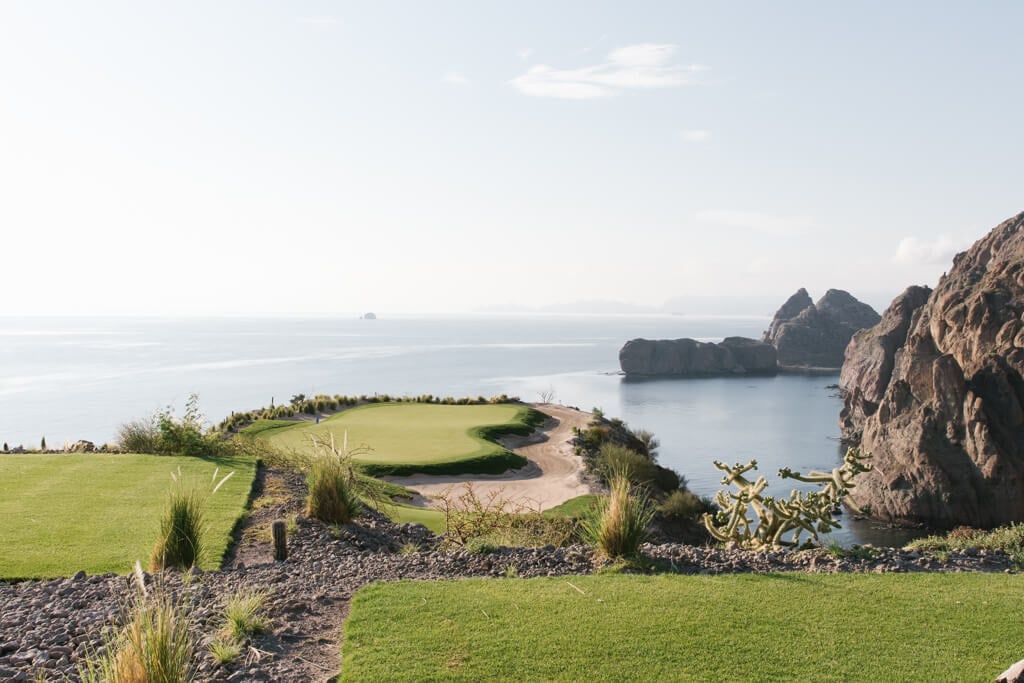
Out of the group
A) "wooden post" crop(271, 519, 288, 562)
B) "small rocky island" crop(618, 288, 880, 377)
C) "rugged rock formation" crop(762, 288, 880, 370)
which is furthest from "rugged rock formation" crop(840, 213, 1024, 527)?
"rugged rock formation" crop(762, 288, 880, 370)

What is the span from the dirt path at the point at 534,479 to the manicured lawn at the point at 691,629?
7.80 metres

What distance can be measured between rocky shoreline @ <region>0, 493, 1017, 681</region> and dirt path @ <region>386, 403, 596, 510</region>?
6256 mm

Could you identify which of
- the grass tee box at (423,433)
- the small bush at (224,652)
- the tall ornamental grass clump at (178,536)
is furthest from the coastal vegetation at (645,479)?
the small bush at (224,652)

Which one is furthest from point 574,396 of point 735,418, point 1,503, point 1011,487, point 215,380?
point 1,503

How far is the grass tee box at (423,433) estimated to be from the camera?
829 inches

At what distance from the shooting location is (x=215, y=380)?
330 feet

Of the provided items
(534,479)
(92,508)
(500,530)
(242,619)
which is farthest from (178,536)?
(534,479)

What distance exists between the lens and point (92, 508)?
10797 millimetres

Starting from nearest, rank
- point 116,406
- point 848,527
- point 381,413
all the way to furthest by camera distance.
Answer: point 381,413 → point 848,527 → point 116,406

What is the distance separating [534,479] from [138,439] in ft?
34.8

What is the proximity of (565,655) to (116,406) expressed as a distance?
7845cm

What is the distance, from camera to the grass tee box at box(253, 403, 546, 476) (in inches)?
829

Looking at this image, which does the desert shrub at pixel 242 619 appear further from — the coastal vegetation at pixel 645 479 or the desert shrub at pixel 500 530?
the coastal vegetation at pixel 645 479

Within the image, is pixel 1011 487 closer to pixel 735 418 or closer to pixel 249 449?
pixel 735 418
